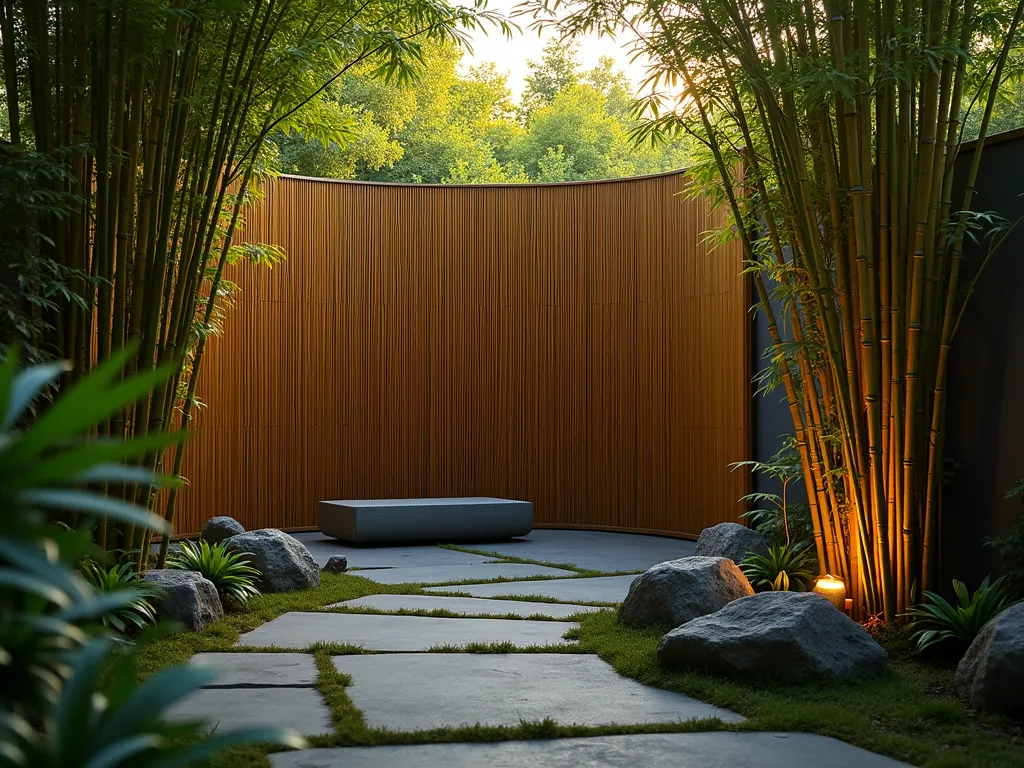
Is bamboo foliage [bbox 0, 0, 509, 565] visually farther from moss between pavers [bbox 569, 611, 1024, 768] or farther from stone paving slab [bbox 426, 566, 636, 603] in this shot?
moss between pavers [bbox 569, 611, 1024, 768]

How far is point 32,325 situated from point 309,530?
4948 mm

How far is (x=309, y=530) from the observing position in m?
8.53

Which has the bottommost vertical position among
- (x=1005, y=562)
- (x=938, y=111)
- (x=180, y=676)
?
(x=1005, y=562)

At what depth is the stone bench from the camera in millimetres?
7539

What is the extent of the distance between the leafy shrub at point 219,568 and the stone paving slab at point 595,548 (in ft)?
7.81

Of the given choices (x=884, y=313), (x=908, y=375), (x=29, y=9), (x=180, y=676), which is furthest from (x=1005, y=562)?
(x=29, y=9)

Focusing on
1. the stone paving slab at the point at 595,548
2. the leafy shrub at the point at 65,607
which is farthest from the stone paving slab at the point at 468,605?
the leafy shrub at the point at 65,607

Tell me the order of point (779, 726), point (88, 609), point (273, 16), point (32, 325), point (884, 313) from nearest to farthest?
point (88, 609), point (779, 726), point (32, 325), point (884, 313), point (273, 16)

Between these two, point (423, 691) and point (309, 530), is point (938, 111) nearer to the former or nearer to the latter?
point (423, 691)

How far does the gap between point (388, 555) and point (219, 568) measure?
230 cm

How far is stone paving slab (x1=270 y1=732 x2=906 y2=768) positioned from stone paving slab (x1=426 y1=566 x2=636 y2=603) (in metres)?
2.42

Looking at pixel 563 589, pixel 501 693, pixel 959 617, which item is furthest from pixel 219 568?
pixel 959 617

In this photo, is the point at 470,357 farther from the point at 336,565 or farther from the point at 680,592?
the point at 680,592

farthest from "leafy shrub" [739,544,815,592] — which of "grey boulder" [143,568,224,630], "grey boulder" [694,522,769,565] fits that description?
"grey boulder" [143,568,224,630]
